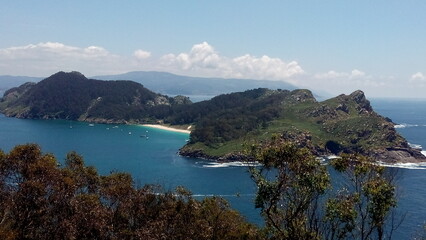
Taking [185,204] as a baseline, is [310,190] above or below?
above

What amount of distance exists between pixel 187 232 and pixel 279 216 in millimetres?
11923

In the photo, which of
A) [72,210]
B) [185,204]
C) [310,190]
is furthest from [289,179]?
[185,204]

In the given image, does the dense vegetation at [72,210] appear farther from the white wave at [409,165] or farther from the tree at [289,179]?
the white wave at [409,165]

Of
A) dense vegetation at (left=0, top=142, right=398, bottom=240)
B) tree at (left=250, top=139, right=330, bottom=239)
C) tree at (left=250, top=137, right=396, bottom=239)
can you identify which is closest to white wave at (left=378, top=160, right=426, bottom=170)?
dense vegetation at (left=0, top=142, right=398, bottom=240)

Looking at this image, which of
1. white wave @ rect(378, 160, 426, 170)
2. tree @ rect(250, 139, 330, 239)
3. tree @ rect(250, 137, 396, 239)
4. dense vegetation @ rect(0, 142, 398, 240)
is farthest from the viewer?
white wave @ rect(378, 160, 426, 170)

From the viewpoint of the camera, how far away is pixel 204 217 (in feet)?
153

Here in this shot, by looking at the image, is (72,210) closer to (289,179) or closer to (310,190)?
(289,179)

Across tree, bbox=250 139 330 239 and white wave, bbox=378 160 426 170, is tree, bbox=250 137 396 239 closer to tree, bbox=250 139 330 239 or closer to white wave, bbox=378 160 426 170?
tree, bbox=250 139 330 239

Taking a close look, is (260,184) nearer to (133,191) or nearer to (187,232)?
(187,232)

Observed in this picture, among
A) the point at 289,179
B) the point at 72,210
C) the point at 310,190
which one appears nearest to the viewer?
the point at 310,190

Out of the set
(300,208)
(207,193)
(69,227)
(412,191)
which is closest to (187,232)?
(69,227)

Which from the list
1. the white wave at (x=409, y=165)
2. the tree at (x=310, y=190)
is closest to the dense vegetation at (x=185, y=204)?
the tree at (x=310, y=190)

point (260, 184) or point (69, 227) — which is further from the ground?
point (260, 184)

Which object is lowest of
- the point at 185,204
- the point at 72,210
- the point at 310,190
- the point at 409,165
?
the point at 409,165
